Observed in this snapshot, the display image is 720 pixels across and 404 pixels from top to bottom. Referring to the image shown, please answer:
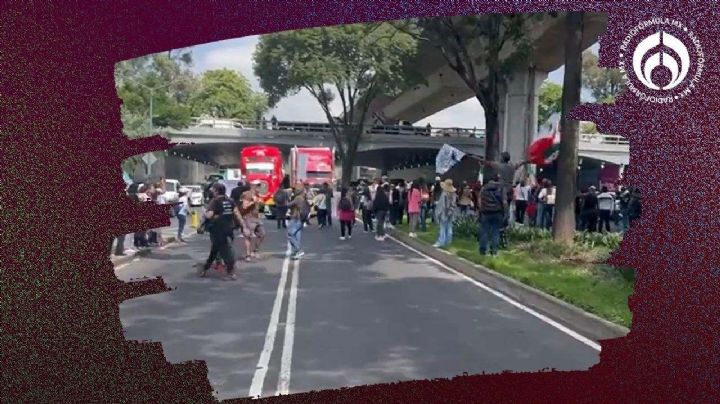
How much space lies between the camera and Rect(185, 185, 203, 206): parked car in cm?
423

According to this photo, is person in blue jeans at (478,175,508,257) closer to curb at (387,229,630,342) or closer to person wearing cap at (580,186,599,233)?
curb at (387,229,630,342)

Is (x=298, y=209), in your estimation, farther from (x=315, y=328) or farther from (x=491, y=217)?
(x=315, y=328)

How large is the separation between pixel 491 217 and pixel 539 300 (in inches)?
169

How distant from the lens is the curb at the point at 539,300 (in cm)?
526

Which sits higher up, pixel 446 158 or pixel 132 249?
pixel 446 158

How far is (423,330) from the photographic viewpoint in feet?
19.0

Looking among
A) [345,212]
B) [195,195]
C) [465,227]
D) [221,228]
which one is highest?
[195,195]

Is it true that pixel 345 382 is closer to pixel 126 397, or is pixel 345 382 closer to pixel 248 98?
pixel 126 397

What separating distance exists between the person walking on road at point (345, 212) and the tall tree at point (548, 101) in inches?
169

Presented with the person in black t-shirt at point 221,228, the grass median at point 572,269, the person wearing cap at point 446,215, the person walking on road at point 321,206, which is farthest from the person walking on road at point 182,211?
the person wearing cap at point 446,215

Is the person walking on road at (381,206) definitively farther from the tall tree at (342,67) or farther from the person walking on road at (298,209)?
the tall tree at (342,67)

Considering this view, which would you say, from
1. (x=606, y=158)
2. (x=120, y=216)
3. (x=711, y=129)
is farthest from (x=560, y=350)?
(x=120, y=216)

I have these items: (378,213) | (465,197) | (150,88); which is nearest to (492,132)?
(150,88)

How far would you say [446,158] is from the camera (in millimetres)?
5098
